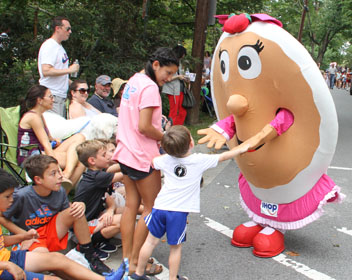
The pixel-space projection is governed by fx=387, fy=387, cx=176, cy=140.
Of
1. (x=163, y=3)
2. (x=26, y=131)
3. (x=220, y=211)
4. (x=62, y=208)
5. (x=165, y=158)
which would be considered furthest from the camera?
(x=163, y=3)

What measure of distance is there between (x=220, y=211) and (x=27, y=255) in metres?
2.41

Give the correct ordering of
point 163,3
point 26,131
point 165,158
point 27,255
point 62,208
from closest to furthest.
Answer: point 27,255
point 165,158
point 62,208
point 26,131
point 163,3

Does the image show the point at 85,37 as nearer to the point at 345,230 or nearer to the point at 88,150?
the point at 88,150

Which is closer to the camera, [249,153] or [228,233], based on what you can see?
[249,153]

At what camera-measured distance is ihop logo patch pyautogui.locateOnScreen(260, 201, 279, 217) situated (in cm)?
335

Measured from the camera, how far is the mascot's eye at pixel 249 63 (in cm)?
288

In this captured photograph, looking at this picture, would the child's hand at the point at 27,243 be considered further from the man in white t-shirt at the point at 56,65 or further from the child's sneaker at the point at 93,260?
the man in white t-shirt at the point at 56,65

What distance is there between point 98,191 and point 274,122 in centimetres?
153

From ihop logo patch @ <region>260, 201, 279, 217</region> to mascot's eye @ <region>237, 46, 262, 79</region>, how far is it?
1.16m

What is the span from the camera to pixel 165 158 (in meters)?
2.64

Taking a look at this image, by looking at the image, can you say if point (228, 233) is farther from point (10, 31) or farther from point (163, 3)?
point (163, 3)

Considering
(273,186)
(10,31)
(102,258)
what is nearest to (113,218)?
(102,258)

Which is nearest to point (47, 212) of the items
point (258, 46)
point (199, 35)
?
point (258, 46)

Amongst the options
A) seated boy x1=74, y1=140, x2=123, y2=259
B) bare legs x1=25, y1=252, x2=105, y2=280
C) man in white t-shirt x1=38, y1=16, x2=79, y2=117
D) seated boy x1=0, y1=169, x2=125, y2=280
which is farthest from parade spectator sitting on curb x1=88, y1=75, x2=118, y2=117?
bare legs x1=25, y1=252, x2=105, y2=280
